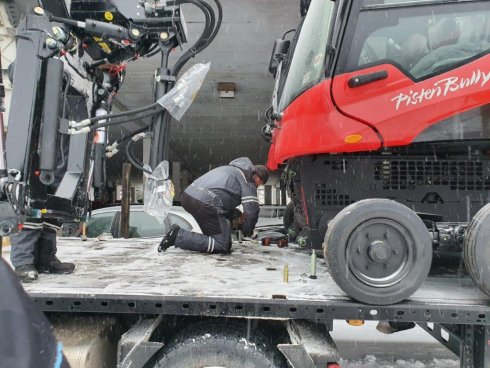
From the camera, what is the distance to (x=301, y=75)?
3.54 m

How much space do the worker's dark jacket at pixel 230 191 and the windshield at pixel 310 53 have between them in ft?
4.07

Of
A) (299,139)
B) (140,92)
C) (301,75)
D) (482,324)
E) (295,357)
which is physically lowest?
(295,357)

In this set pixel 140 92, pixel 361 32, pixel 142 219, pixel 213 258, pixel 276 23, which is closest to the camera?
pixel 361 32

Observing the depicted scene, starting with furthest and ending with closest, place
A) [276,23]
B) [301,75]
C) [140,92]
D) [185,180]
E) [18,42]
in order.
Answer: [185,180] → [140,92] → [276,23] → [301,75] → [18,42]

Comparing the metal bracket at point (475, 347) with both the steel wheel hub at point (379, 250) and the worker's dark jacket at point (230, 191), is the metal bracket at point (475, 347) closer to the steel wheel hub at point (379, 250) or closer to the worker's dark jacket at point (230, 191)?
the steel wheel hub at point (379, 250)

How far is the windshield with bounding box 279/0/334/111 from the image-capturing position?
126 inches

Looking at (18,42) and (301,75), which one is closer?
(18,42)

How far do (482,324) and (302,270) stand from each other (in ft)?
4.42

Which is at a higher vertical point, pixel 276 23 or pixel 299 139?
pixel 276 23

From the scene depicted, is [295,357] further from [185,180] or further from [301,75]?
[185,180]

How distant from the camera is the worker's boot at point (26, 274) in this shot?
3102mm

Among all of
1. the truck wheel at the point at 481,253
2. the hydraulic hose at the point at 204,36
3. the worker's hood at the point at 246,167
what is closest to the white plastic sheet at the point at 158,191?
the hydraulic hose at the point at 204,36

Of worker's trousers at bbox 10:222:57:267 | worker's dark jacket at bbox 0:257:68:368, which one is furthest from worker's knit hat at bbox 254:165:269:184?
worker's dark jacket at bbox 0:257:68:368

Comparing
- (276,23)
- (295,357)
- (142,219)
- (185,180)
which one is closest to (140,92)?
(276,23)
